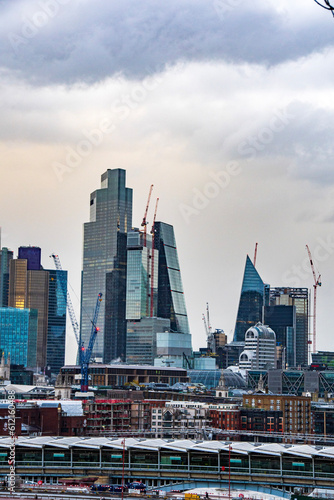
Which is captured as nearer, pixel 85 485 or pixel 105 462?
pixel 85 485

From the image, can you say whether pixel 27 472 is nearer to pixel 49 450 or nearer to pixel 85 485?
pixel 49 450

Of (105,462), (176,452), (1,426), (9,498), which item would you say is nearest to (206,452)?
(176,452)

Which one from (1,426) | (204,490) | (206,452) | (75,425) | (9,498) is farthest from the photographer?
(75,425)

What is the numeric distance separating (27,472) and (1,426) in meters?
37.9

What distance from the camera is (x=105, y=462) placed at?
14488 cm

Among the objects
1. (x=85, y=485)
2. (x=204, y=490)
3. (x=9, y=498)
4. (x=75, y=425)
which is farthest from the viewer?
(x=75, y=425)

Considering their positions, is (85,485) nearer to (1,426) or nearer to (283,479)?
(283,479)

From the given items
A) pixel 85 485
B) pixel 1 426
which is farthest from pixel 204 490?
pixel 1 426

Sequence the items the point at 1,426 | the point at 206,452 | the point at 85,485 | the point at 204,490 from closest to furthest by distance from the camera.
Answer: the point at 204,490, the point at 85,485, the point at 206,452, the point at 1,426

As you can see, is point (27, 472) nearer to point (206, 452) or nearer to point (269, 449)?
point (206, 452)

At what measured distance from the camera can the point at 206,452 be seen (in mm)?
142375

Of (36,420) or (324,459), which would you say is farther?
(36,420)

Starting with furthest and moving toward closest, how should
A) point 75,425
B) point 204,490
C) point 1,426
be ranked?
point 75,425
point 1,426
point 204,490

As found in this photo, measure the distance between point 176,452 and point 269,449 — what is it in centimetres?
1311
